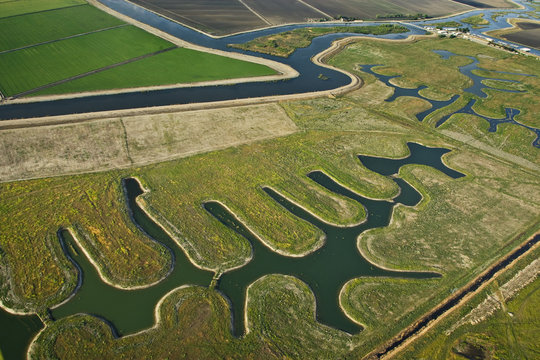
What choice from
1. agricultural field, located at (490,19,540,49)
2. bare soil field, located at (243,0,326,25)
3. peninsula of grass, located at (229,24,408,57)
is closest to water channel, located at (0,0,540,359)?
peninsula of grass, located at (229,24,408,57)

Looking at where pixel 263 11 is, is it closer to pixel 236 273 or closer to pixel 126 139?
pixel 126 139

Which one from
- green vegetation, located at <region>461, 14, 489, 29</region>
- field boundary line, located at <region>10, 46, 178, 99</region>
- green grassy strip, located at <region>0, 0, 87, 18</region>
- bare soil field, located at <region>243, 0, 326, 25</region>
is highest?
green vegetation, located at <region>461, 14, 489, 29</region>

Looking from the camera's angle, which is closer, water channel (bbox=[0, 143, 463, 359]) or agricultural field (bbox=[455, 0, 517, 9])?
water channel (bbox=[0, 143, 463, 359])

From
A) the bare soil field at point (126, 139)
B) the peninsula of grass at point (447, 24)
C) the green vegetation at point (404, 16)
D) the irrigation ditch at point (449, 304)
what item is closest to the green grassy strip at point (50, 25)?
the bare soil field at point (126, 139)

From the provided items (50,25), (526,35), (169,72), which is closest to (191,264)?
(169,72)

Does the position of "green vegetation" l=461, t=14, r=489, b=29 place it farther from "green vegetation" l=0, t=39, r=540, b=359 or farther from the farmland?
"green vegetation" l=0, t=39, r=540, b=359

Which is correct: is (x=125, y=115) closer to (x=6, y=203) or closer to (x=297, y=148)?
(x=6, y=203)

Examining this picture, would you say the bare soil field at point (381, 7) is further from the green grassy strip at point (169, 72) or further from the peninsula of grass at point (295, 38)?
the green grassy strip at point (169, 72)
